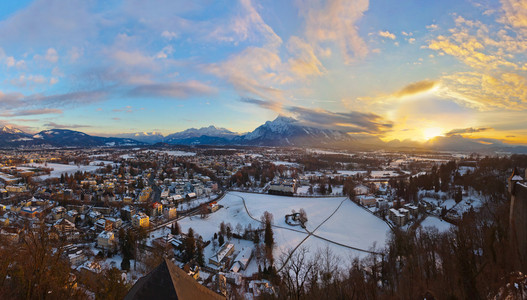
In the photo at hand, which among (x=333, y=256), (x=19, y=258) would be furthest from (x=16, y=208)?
(x=333, y=256)

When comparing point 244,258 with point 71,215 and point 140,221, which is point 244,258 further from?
point 71,215

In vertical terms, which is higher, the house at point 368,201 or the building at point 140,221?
the house at point 368,201

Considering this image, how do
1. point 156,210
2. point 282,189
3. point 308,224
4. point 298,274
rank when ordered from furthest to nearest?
1. point 282,189
2. point 156,210
3. point 308,224
4. point 298,274

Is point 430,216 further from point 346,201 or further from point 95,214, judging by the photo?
point 95,214

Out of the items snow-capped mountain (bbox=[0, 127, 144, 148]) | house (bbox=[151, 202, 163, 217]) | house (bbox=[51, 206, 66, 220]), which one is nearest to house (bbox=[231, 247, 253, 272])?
house (bbox=[151, 202, 163, 217])

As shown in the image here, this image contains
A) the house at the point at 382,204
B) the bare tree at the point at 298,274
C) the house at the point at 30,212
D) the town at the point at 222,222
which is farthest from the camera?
the house at the point at 382,204

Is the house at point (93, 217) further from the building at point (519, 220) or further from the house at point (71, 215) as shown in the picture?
the building at point (519, 220)

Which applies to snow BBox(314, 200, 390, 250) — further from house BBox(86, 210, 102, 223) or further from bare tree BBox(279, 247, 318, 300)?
house BBox(86, 210, 102, 223)

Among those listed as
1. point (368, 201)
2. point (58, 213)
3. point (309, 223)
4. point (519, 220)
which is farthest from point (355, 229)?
point (58, 213)

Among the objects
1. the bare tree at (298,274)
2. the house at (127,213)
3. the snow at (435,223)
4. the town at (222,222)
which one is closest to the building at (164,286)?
the bare tree at (298,274)
